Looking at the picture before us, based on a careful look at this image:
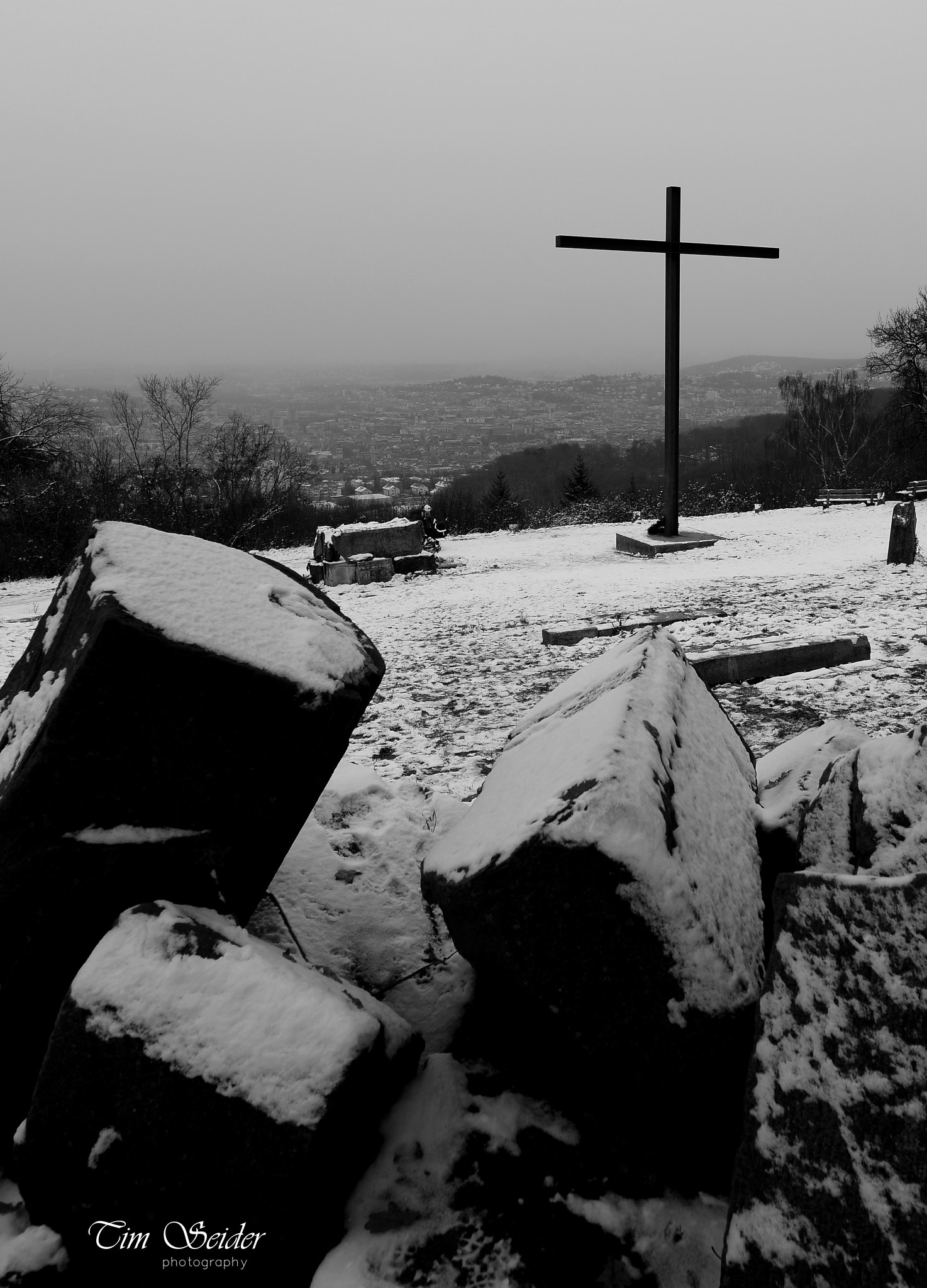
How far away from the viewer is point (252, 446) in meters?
25.3

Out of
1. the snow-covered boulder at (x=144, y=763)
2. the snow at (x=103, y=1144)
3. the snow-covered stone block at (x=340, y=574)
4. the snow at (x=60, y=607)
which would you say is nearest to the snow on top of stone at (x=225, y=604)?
the snow-covered boulder at (x=144, y=763)

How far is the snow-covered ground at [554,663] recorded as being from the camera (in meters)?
1.66

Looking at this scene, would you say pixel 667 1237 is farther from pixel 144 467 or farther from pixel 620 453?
pixel 620 453

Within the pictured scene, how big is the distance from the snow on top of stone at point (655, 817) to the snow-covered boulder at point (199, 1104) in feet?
1.50

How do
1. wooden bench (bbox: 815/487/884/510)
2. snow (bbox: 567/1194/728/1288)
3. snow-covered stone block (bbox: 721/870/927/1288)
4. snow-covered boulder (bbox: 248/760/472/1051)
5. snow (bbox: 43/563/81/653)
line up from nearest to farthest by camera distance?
snow-covered stone block (bbox: 721/870/927/1288), snow (bbox: 567/1194/728/1288), snow (bbox: 43/563/81/653), snow-covered boulder (bbox: 248/760/472/1051), wooden bench (bbox: 815/487/884/510)

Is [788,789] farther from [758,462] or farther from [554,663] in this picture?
[758,462]

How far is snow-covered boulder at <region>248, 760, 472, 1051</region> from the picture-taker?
2.37m

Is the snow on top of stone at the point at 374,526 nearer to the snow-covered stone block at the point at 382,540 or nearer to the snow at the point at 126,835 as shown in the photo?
the snow-covered stone block at the point at 382,540

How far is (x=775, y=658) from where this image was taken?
545cm

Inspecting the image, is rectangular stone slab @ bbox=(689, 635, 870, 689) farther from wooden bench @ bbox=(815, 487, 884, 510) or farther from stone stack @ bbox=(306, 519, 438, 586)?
wooden bench @ bbox=(815, 487, 884, 510)

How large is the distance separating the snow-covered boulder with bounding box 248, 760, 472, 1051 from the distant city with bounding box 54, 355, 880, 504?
78.3 feet

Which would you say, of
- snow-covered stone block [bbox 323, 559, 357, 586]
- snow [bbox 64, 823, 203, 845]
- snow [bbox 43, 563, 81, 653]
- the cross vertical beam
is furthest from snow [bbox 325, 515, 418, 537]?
snow [bbox 64, 823, 203, 845]

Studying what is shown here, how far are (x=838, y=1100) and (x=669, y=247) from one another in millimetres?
11628

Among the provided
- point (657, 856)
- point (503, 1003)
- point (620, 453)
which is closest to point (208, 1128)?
point (503, 1003)
